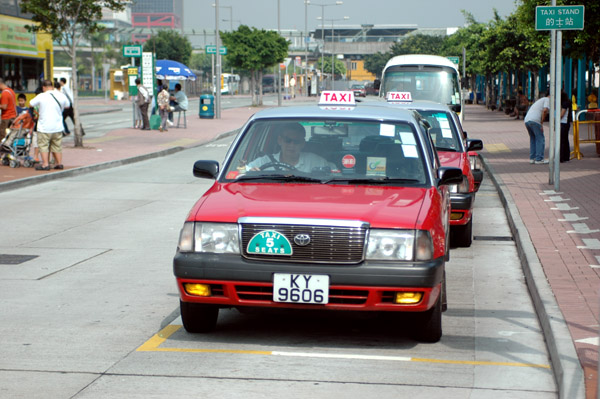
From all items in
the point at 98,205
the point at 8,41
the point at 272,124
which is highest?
the point at 8,41

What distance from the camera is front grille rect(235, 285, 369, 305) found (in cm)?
596

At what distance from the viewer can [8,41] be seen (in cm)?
3391

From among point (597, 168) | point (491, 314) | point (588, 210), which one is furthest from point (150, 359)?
point (597, 168)

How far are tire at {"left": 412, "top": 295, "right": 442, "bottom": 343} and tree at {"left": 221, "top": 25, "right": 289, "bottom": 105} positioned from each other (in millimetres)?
59916

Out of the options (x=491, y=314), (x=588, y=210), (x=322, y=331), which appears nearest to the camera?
(x=322, y=331)

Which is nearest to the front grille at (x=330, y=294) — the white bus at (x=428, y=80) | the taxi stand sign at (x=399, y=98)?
the taxi stand sign at (x=399, y=98)

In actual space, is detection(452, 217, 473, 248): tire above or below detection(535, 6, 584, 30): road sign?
below

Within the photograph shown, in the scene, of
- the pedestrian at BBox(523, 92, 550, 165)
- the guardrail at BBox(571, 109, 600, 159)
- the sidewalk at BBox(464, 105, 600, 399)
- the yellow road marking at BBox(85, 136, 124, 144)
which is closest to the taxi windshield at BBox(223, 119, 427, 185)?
the sidewalk at BBox(464, 105, 600, 399)

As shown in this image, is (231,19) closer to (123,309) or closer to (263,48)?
(263,48)

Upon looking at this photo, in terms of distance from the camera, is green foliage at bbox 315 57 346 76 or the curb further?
green foliage at bbox 315 57 346 76

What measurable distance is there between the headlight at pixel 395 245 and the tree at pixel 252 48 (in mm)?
60246

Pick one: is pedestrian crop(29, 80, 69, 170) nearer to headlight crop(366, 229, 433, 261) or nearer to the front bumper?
the front bumper

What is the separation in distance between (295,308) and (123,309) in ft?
6.42

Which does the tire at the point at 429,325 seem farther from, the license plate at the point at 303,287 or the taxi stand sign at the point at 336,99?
the taxi stand sign at the point at 336,99
